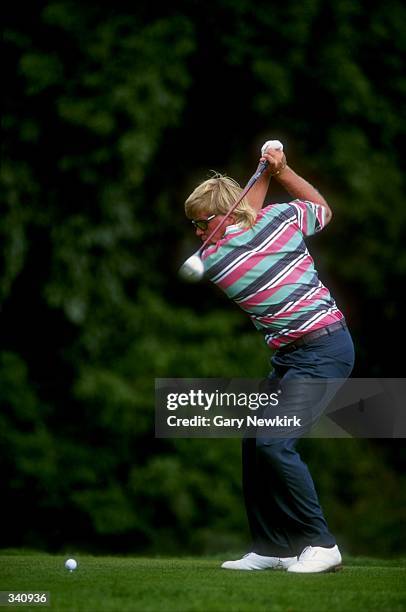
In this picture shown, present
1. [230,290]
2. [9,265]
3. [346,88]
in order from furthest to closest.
→ [346,88] → [9,265] → [230,290]

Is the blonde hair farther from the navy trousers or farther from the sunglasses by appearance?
the navy trousers

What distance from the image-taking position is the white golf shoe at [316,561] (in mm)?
4762

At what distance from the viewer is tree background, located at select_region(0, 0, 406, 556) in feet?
34.6

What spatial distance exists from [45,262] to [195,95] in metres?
2.26

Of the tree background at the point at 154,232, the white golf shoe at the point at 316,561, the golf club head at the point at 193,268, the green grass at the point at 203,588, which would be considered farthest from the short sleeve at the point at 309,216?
the tree background at the point at 154,232

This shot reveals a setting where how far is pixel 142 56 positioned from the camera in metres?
10.5

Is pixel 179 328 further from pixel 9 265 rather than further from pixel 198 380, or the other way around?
pixel 9 265

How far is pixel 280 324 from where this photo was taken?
16.3 ft

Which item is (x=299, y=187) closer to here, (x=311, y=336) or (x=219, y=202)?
(x=219, y=202)

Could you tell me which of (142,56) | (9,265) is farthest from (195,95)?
(9,265)

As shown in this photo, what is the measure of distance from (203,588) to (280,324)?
1.21m

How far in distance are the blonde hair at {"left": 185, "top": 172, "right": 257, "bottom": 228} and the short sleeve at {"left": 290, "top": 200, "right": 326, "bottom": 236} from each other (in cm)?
22

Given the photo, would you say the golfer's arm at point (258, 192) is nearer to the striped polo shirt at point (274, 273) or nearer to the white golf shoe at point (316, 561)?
the striped polo shirt at point (274, 273)

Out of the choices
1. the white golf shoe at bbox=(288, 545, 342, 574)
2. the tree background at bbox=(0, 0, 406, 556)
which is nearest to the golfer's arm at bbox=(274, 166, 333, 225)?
the white golf shoe at bbox=(288, 545, 342, 574)
